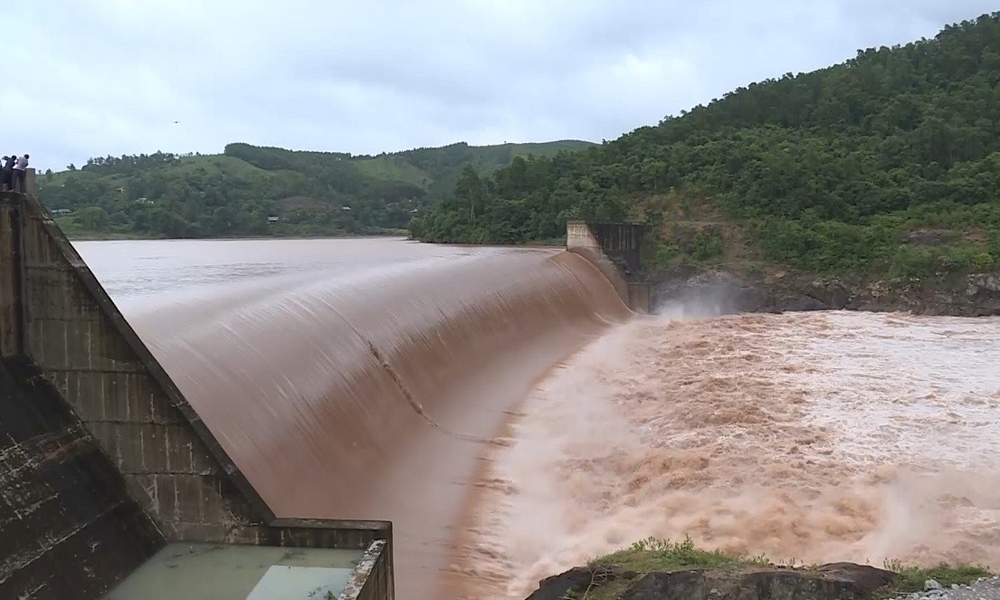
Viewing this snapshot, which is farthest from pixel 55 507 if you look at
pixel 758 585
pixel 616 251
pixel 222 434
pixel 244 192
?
pixel 244 192

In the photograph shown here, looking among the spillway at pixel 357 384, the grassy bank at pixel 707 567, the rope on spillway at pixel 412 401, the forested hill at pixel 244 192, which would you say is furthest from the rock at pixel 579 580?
the forested hill at pixel 244 192

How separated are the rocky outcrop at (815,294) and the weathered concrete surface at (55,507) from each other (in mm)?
25290

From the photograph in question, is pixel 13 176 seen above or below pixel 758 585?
above

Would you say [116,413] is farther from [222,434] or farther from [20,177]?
[20,177]

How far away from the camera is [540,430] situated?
13.0 metres

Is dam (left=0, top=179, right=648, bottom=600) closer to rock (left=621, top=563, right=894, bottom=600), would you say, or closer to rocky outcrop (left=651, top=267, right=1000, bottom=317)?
rock (left=621, top=563, right=894, bottom=600)

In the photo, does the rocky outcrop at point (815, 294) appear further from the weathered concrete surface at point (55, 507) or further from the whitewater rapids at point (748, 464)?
the weathered concrete surface at point (55, 507)

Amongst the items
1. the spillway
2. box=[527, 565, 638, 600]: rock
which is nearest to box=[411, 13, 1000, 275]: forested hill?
the spillway

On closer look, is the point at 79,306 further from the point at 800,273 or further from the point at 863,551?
the point at 800,273

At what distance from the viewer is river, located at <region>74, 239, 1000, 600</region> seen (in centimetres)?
873

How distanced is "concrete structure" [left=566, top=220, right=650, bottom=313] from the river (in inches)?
452

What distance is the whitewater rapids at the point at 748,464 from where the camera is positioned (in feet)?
28.8

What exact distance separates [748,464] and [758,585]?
15.0 ft

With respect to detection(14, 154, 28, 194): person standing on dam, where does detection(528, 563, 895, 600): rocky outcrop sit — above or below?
below
